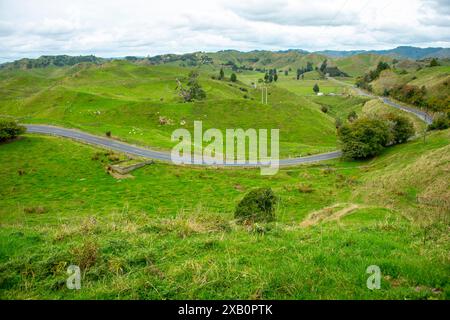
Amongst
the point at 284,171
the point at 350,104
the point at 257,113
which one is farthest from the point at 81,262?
the point at 350,104

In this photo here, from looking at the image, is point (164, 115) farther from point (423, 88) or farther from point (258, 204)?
point (423, 88)

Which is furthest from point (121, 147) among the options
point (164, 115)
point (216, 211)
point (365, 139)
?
point (365, 139)

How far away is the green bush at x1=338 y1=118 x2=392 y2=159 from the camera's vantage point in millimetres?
62219

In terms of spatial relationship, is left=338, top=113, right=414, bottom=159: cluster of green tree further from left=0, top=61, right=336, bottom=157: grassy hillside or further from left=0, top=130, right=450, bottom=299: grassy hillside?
left=0, top=130, right=450, bottom=299: grassy hillside

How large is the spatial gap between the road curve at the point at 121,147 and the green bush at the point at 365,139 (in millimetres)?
3548

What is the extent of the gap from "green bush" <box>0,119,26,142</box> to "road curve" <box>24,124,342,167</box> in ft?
20.7

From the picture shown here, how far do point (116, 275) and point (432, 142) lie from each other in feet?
205

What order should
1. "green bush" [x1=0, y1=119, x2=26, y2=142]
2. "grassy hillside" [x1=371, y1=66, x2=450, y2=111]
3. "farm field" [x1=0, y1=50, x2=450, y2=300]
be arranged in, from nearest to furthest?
"farm field" [x1=0, y1=50, x2=450, y2=300] < "green bush" [x1=0, y1=119, x2=26, y2=142] < "grassy hillside" [x1=371, y1=66, x2=450, y2=111]

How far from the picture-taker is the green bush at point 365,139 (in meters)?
62.2

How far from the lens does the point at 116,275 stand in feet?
26.8

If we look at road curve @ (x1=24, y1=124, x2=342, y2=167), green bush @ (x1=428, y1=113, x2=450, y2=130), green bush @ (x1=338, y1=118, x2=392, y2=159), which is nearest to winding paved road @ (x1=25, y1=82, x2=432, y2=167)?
road curve @ (x1=24, y1=124, x2=342, y2=167)

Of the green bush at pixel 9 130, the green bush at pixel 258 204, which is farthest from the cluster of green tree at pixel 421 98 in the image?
the green bush at pixel 9 130

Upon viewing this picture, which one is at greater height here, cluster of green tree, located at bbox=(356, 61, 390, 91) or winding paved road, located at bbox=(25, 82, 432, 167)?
cluster of green tree, located at bbox=(356, 61, 390, 91)
